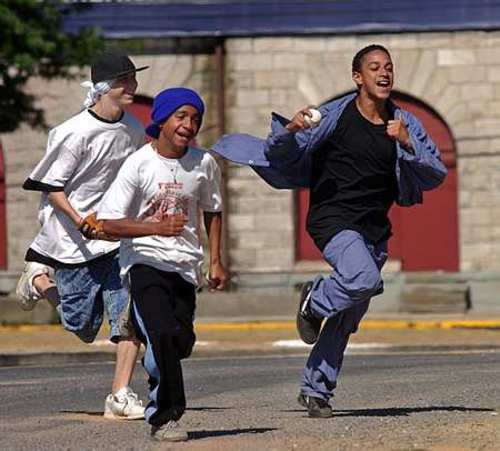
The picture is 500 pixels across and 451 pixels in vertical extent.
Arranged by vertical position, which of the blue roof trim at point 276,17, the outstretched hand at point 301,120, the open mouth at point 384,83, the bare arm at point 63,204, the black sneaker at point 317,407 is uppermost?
the blue roof trim at point 276,17

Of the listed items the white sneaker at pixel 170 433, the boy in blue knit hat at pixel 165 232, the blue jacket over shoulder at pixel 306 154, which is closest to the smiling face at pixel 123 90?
the blue jacket over shoulder at pixel 306 154

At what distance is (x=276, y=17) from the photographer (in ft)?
98.3

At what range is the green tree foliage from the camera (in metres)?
25.2

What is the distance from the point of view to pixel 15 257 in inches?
1209

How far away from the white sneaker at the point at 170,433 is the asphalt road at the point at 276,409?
7cm

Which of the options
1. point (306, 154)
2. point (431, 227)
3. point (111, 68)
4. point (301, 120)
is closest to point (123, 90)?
point (111, 68)

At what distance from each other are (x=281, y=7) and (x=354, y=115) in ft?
63.7

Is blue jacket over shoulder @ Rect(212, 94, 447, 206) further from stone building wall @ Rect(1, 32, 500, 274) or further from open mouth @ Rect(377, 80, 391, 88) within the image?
stone building wall @ Rect(1, 32, 500, 274)

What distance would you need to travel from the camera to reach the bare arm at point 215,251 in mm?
10164

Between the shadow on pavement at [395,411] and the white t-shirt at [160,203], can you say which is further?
the shadow on pavement at [395,411]

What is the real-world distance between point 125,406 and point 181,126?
1.80 meters

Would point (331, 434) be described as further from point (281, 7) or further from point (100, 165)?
point (281, 7)

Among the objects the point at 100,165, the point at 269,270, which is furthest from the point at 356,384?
the point at 269,270

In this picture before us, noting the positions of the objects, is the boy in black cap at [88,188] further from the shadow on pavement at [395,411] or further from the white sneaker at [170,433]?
the white sneaker at [170,433]
